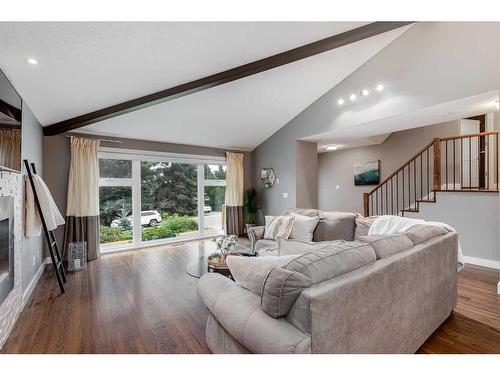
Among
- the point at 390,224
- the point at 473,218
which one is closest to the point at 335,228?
the point at 390,224

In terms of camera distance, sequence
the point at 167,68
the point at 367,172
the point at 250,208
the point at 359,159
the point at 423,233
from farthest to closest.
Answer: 1. the point at 359,159
2. the point at 367,172
3. the point at 250,208
4. the point at 167,68
5. the point at 423,233

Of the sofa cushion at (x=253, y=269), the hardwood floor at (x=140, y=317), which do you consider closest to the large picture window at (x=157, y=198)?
the hardwood floor at (x=140, y=317)

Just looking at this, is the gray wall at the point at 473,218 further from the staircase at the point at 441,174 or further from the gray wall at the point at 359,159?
the gray wall at the point at 359,159

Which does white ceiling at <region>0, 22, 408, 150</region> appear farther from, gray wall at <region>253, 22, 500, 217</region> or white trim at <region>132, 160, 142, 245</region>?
white trim at <region>132, 160, 142, 245</region>

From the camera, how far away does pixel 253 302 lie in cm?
137

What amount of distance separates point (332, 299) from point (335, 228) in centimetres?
248

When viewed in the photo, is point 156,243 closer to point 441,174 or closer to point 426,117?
point 426,117

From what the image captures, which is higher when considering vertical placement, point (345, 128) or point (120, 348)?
point (345, 128)

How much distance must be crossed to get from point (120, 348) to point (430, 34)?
Result: 5.04 metres

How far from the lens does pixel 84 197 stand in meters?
4.21

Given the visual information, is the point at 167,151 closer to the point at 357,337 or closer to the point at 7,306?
the point at 7,306

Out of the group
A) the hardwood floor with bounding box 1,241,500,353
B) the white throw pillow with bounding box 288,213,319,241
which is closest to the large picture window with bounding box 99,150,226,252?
the hardwood floor with bounding box 1,241,500,353

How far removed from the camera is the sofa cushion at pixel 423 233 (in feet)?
6.40
